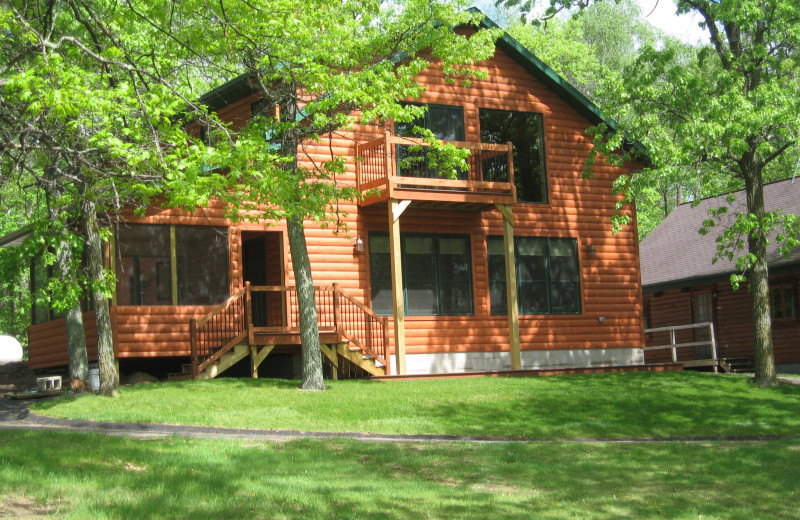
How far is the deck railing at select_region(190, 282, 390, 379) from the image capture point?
18.5 meters

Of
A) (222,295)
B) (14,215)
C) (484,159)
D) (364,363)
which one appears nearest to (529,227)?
(484,159)

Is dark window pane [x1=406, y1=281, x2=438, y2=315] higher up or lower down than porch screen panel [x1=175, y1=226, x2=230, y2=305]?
lower down

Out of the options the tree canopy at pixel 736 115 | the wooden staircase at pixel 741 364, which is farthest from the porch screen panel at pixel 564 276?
the wooden staircase at pixel 741 364

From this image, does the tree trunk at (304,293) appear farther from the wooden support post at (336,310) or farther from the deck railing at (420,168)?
the deck railing at (420,168)

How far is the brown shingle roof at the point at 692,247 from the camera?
1106 inches

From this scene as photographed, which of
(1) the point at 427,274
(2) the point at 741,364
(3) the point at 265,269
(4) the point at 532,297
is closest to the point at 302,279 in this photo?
(3) the point at 265,269

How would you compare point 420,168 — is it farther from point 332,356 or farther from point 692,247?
point 692,247

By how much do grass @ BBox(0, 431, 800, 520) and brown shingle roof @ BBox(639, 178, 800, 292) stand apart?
16.5m

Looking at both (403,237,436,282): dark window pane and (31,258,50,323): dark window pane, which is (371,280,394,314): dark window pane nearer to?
(403,237,436,282): dark window pane

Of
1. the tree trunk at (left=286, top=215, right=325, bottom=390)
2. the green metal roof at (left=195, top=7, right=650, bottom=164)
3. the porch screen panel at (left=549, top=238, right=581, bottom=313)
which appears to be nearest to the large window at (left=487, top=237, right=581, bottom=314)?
the porch screen panel at (left=549, top=238, right=581, bottom=313)

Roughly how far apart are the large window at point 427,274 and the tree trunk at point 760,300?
616cm

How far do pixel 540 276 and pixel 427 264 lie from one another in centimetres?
313

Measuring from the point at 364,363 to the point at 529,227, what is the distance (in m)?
5.78

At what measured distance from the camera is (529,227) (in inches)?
888
